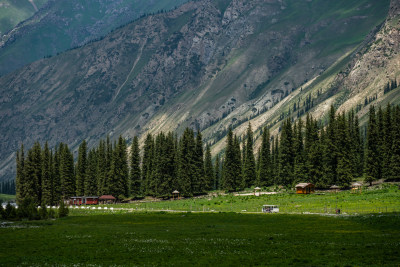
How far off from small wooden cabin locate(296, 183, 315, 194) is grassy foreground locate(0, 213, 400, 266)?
5809 centimetres

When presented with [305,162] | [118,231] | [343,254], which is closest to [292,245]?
[343,254]

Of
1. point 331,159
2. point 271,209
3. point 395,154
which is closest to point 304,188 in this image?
point 331,159

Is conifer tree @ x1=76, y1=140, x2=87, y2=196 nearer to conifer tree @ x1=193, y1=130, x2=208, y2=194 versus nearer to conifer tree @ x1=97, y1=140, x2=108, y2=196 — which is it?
conifer tree @ x1=97, y1=140, x2=108, y2=196

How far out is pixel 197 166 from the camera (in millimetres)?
152625

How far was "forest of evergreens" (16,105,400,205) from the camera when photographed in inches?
4998

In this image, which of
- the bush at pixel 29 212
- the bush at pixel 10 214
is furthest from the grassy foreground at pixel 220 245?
the bush at pixel 10 214

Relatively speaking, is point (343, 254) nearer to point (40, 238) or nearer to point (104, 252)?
point (104, 252)

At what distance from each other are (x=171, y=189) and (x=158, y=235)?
9616 cm

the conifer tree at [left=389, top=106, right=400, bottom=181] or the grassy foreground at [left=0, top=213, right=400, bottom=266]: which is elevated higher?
the conifer tree at [left=389, top=106, right=400, bottom=181]

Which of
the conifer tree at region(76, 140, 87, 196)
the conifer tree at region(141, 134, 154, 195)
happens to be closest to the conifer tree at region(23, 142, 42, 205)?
the conifer tree at region(76, 140, 87, 196)

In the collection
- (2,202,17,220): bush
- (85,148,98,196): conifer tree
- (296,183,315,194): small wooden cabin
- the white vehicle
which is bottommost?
the white vehicle

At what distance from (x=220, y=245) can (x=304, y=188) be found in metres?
82.0

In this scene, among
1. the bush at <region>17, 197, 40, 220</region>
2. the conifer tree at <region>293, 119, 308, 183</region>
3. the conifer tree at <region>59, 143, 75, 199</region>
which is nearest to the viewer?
the bush at <region>17, 197, 40, 220</region>

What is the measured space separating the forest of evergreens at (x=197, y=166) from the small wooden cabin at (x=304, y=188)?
4.48 m
